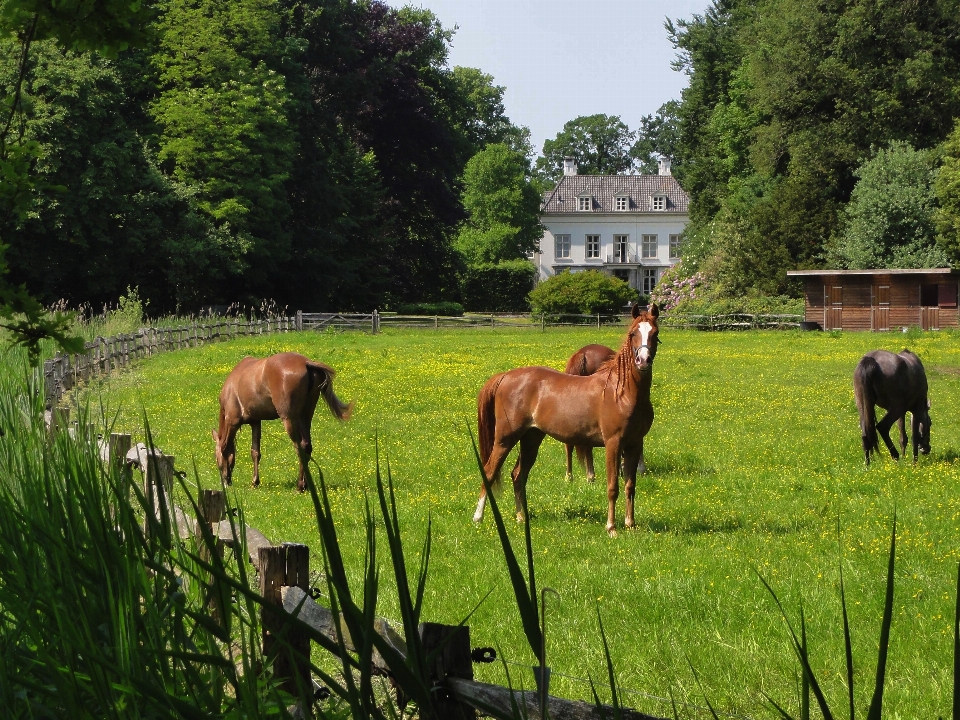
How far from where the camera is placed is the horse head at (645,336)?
10.1 meters

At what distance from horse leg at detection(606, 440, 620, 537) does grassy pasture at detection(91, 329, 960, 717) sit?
137 millimetres

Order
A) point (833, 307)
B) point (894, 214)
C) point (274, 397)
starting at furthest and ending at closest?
1. point (894, 214)
2. point (833, 307)
3. point (274, 397)

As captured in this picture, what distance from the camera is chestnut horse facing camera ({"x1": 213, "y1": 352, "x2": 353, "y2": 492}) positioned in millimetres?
12938

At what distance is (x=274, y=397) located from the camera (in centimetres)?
1299

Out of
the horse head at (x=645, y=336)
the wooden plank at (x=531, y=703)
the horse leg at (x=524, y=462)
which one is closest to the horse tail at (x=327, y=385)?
the horse leg at (x=524, y=462)

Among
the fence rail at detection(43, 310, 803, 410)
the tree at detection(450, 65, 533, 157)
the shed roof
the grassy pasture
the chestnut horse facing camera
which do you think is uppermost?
the tree at detection(450, 65, 533, 157)

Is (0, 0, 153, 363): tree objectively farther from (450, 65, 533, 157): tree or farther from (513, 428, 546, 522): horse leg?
(450, 65, 533, 157): tree

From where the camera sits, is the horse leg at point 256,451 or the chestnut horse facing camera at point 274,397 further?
the horse leg at point 256,451

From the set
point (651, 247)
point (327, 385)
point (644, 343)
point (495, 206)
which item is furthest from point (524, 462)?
point (651, 247)

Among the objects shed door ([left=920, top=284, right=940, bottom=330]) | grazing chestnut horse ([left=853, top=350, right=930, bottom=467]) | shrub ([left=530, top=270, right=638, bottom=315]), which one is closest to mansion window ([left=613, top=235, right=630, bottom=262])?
shrub ([left=530, top=270, right=638, bottom=315])

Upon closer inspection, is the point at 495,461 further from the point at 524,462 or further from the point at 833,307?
the point at 833,307

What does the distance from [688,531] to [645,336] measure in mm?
1861

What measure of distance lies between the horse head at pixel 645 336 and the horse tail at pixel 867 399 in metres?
5.28

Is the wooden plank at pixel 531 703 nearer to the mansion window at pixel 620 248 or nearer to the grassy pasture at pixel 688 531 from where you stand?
the grassy pasture at pixel 688 531
